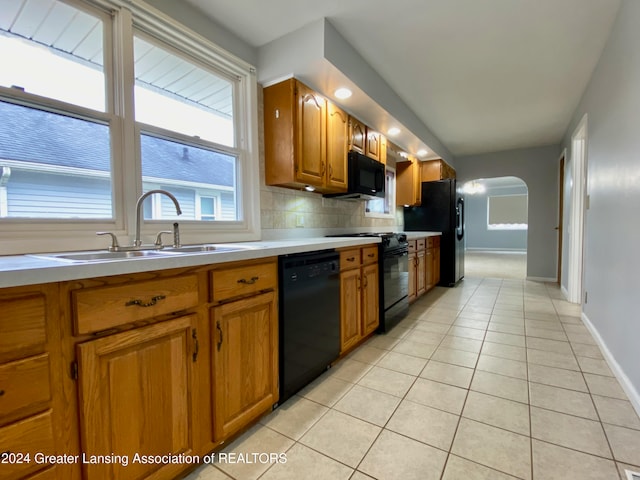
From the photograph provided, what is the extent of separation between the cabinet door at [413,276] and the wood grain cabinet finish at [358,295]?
1.02 m

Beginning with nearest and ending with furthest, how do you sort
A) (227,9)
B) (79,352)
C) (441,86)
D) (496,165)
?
(79,352) < (227,9) < (441,86) < (496,165)

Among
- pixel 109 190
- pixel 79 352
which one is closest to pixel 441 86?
pixel 109 190

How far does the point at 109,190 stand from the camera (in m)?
1.62

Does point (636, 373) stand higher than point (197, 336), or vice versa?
point (197, 336)

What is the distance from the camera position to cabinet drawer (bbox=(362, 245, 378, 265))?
2.51 meters

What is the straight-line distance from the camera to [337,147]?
270 cm

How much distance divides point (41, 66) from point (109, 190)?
2.04 feet

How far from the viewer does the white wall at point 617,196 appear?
174 cm

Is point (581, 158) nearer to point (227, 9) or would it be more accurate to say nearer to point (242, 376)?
point (227, 9)

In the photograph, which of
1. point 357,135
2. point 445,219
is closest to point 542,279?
point 445,219

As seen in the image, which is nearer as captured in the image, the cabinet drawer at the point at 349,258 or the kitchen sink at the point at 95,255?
the kitchen sink at the point at 95,255

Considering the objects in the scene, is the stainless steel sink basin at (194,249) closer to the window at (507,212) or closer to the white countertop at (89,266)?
the white countertop at (89,266)

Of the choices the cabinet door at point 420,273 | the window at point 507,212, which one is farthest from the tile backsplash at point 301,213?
the window at point 507,212

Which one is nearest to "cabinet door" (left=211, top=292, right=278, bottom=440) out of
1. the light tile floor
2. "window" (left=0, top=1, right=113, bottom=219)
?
the light tile floor
